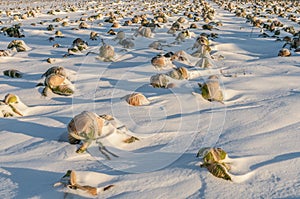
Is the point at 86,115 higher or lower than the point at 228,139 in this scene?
higher

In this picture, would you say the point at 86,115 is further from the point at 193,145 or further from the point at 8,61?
the point at 8,61

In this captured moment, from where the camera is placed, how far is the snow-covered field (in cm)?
235

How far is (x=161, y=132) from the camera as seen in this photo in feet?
10.6

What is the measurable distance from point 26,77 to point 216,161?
12.3 feet

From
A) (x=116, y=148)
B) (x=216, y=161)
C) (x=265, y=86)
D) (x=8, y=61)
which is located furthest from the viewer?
(x=8, y=61)

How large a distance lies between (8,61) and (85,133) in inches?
164

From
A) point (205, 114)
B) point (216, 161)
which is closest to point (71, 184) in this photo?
point (216, 161)

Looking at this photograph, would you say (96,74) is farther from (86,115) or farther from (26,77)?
(86,115)

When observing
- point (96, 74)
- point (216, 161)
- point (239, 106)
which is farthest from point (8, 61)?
point (216, 161)

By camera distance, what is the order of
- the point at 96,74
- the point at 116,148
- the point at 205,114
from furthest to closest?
the point at 96,74
the point at 205,114
the point at 116,148

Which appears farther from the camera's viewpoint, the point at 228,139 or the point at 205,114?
the point at 205,114

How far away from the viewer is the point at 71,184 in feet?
7.38

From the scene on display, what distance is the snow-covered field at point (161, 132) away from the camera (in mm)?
2354

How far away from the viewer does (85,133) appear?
2.89m
